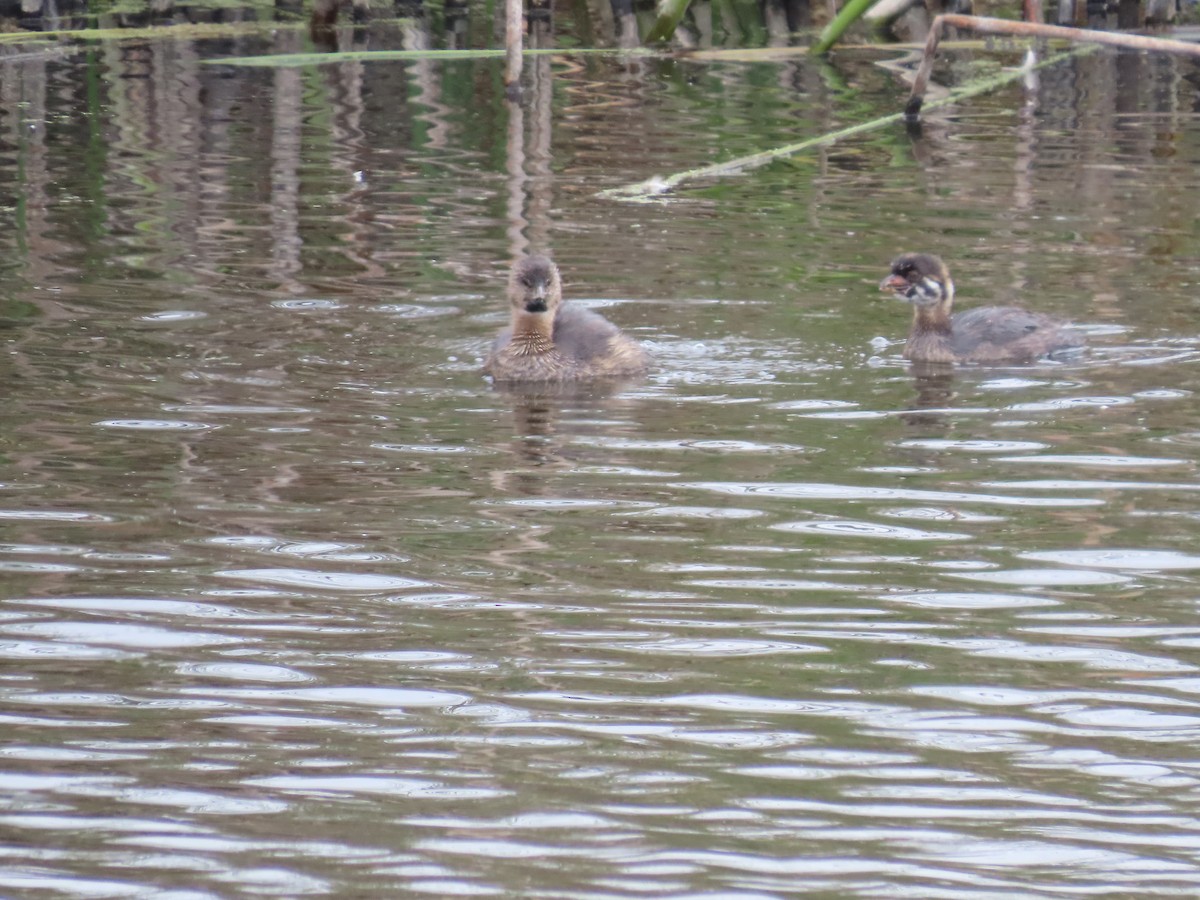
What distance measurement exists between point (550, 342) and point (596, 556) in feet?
11.8

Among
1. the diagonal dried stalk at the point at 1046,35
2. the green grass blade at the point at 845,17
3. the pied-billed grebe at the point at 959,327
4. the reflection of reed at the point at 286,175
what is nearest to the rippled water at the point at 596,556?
the reflection of reed at the point at 286,175

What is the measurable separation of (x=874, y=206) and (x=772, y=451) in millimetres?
6111

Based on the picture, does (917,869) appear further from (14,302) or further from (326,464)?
(14,302)

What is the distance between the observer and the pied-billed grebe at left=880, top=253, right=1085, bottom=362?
9648mm

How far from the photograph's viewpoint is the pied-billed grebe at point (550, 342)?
31.3 feet

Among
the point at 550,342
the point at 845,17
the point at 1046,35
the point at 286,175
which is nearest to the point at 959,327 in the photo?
the point at 550,342

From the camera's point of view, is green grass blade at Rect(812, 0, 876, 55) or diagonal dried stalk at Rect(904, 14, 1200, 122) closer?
diagonal dried stalk at Rect(904, 14, 1200, 122)

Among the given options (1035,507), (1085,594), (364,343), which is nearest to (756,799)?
(1085,594)

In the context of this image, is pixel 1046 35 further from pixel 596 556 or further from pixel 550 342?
pixel 596 556

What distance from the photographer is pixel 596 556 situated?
6.36 meters

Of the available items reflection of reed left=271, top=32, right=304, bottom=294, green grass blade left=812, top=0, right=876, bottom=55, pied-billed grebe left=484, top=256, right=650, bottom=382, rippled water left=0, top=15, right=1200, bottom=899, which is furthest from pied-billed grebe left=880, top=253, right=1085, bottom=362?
green grass blade left=812, top=0, right=876, bottom=55

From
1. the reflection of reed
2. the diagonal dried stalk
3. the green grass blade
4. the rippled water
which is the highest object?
the green grass blade

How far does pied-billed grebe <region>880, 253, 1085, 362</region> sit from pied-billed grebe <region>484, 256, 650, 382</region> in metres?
1.40

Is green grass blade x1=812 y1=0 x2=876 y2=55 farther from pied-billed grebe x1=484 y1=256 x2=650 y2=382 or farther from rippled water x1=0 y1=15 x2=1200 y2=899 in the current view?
pied-billed grebe x1=484 y1=256 x2=650 y2=382
